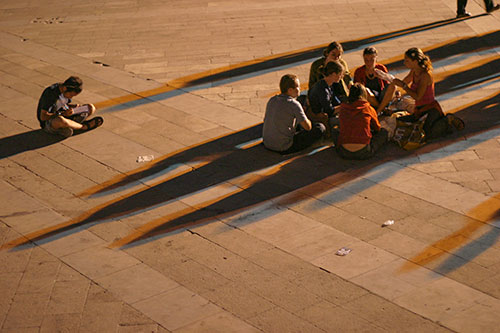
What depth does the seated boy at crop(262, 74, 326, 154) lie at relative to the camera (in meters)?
9.66

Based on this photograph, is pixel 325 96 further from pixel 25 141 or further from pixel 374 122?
pixel 25 141

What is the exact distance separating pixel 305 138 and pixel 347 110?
77 cm

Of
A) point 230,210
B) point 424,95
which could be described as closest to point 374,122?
point 424,95

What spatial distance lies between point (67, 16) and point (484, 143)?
13416 millimetres

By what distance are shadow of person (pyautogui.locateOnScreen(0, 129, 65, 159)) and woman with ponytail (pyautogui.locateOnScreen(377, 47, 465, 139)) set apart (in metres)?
5.18

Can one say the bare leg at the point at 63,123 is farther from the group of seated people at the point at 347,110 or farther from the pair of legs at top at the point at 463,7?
the pair of legs at top at the point at 463,7

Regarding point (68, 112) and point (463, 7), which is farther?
point (463, 7)

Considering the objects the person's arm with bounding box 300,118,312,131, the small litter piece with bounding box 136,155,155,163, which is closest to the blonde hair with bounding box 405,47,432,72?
the person's arm with bounding box 300,118,312,131

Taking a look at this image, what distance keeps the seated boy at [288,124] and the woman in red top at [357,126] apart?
48cm

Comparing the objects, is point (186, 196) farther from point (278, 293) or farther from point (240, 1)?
point (240, 1)

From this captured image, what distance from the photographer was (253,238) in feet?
25.6

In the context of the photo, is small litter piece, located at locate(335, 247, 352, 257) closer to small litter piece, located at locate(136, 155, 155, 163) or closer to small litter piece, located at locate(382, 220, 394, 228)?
small litter piece, located at locate(382, 220, 394, 228)

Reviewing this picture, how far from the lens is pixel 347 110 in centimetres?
948

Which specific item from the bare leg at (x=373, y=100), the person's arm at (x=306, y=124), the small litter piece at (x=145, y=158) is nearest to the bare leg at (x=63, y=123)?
the small litter piece at (x=145, y=158)
